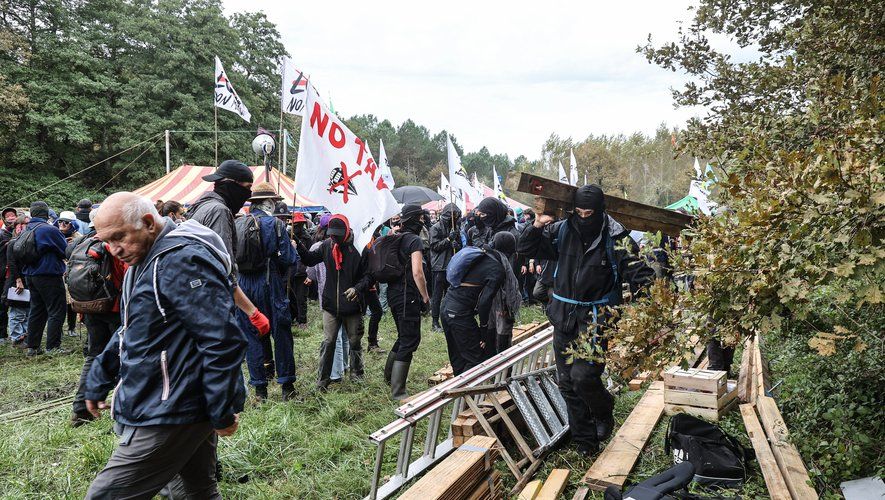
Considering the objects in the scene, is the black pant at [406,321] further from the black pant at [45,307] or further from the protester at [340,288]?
the black pant at [45,307]

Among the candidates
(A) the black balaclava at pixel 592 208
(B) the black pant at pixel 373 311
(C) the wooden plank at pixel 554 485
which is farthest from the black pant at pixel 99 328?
(A) the black balaclava at pixel 592 208

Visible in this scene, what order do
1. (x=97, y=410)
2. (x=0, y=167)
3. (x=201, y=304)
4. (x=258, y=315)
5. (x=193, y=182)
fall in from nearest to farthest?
1. (x=201, y=304)
2. (x=97, y=410)
3. (x=258, y=315)
4. (x=193, y=182)
5. (x=0, y=167)

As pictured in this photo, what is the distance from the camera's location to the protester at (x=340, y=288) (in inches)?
226

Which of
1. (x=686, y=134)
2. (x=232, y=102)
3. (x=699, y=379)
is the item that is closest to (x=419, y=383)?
(x=699, y=379)

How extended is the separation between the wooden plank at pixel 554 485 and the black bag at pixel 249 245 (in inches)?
133

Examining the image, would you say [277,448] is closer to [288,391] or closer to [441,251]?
[288,391]

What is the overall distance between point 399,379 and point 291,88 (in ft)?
12.7

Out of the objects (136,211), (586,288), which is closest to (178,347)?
(136,211)

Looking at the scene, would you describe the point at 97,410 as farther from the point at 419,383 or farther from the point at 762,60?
the point at 762,60

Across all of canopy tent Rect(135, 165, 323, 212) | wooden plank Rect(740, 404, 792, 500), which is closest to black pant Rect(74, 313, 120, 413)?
wooden plank Rect(740, 404, 792, 500)

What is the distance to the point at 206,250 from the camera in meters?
2.43

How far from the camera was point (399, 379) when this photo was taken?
18.0 feet

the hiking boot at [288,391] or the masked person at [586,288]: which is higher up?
the masked person at [586,288]

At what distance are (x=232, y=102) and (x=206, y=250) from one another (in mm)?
8802
